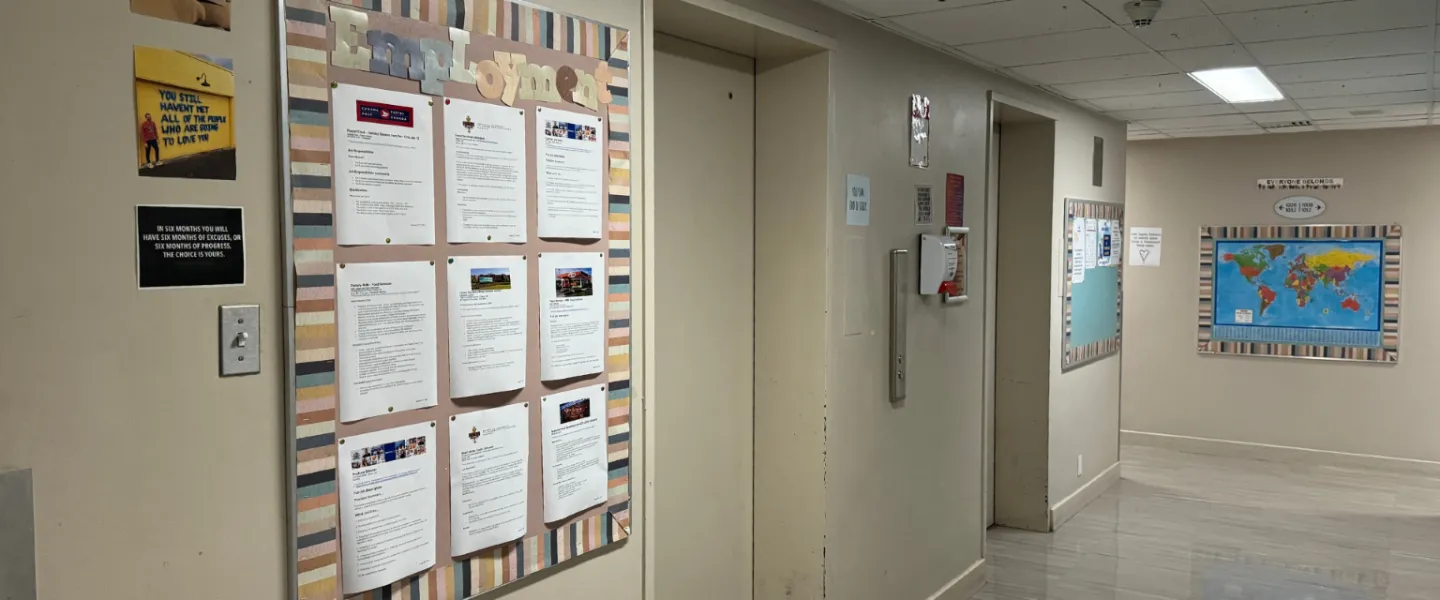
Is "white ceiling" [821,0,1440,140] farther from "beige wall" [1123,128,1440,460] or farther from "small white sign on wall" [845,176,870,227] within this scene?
"beige wall" [1123,128,1440,460]

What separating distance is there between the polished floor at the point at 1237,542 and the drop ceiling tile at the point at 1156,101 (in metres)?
2.33

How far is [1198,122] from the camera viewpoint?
617cm

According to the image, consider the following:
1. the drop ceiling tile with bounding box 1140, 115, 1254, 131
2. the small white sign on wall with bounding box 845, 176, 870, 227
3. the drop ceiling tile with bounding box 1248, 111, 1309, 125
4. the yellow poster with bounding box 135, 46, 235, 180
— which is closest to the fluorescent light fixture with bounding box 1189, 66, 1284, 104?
the drop ceiling tile with bounding box 1248, 111, 1309, 125

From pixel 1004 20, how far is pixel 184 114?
2.67m

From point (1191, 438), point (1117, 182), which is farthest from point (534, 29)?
point (1191, 438)

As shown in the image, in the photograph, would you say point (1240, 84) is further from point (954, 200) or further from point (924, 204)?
point (924, 204)

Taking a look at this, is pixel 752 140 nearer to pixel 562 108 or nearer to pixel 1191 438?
pixel 562 108

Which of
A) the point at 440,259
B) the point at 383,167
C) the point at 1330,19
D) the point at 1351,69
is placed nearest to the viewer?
the point at 383,167

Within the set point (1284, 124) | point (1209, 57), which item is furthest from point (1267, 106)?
point (1209, 57)

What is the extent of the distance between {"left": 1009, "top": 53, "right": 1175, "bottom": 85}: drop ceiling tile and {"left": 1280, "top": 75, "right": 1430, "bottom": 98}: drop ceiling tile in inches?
36.7

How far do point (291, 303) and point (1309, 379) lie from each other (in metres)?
7.28

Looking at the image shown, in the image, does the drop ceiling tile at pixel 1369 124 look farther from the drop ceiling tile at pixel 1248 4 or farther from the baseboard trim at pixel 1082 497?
the drop ceiling tile at pixel 1248 4

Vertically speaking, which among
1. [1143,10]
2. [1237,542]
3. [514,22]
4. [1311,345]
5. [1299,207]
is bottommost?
[1237,542]

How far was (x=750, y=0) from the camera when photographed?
9.11ft
